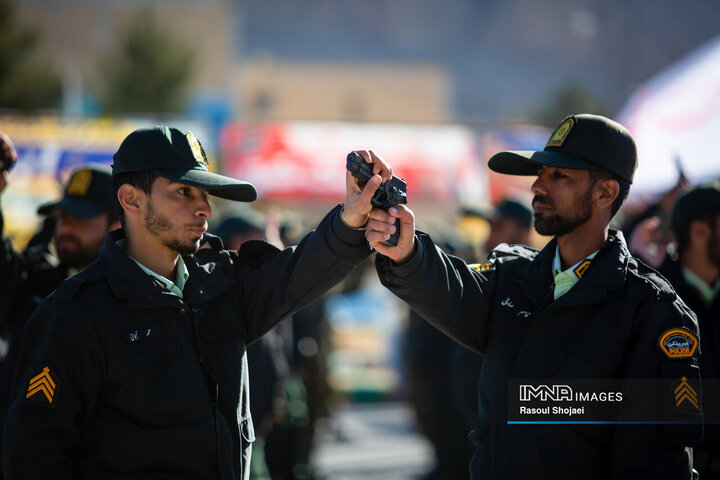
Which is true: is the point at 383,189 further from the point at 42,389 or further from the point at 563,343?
the point at 42,389

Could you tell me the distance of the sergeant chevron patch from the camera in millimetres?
2873

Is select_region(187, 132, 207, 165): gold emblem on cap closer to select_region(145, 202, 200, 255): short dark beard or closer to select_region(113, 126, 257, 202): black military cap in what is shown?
select_region(113, 126, 257, 202): black military cap

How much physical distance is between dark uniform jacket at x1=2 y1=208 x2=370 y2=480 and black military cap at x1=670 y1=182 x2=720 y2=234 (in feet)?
7.88

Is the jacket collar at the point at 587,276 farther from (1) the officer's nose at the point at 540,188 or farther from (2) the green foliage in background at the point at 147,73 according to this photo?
(2) the green foliage in background at the point at 147,73

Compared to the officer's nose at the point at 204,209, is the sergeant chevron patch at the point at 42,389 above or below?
below

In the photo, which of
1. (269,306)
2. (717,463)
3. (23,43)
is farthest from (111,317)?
(23,43)

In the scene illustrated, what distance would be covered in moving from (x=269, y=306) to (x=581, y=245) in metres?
1.29

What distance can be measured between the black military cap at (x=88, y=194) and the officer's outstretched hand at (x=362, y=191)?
1.95 meters

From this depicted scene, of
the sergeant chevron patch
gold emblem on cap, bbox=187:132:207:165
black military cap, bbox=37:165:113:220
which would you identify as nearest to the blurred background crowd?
black military cap, bbox=37:165:113:220

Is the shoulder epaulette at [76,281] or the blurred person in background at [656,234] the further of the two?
the blurred person in background at [656,234]

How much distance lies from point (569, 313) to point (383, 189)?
33.3 inches

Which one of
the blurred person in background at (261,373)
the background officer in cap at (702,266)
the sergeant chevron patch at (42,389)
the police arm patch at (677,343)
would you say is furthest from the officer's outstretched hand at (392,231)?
the blurred person in background at (261,373)

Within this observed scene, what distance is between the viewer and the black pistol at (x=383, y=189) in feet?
10.1

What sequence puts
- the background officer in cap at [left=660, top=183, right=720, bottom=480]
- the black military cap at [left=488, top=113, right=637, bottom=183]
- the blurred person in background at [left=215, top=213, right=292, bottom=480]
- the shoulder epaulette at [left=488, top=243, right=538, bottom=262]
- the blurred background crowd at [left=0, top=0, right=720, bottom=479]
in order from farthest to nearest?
the blurred background crowd at [left=0, top=0, right=720, bottom=479] → the blurred person in background at [left=215, top=213, right=292, bottom=480] → the background officer in cap at [left=660, top=183, right=720, bottom=480] → the shoulder epaulette at [left=488, top=243, right=538, bottom=262] → the black military cap at [left=488, top=113, right=637, bottom=183]
